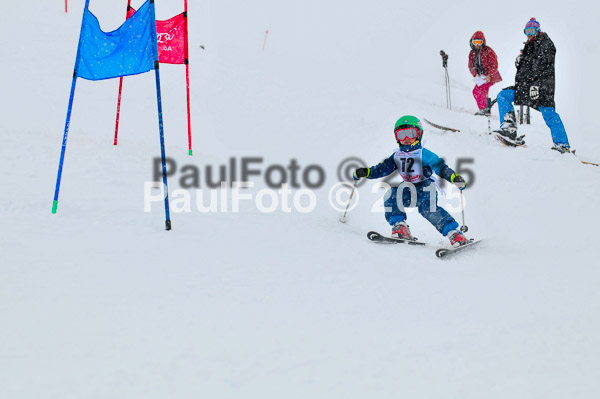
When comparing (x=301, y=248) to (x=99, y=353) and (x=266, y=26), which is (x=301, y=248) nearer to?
(x=99, y=353)

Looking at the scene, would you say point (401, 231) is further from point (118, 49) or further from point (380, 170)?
point (118, 49)

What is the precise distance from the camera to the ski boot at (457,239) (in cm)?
492

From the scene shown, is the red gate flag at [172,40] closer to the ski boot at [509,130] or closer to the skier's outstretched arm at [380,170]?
the skier's outstretched arm at [380,170]

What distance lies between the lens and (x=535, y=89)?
8.15m

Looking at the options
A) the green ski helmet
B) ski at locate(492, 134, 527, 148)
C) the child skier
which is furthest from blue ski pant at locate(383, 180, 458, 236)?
ski at locate(492, 134, 527, 148)

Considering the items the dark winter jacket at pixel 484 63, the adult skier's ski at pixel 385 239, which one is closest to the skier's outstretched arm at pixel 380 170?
the adult skier's ski at pixel 385 239

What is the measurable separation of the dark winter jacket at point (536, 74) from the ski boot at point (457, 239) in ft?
14.1

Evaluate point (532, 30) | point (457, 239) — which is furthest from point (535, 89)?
point (457, 239)

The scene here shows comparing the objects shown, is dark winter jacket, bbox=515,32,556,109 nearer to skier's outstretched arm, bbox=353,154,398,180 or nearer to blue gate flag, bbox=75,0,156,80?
skier's outstretched arm, bbox=353,154,398,180

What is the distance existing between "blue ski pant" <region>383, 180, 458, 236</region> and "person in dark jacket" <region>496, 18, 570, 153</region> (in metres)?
3.67

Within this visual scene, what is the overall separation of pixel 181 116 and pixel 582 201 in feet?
23.8

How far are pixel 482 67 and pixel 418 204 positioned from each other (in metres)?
8.08

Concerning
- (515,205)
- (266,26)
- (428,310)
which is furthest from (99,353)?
(266,26)

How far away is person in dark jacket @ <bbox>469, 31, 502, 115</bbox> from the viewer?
1205cm
